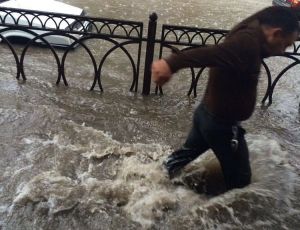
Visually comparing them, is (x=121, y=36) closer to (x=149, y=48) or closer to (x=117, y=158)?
(x=149, y=48)

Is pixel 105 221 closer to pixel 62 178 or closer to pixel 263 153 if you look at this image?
pixel 62 178

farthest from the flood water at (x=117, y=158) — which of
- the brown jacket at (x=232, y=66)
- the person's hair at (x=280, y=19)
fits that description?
the person's hair at (x=280, y=19)

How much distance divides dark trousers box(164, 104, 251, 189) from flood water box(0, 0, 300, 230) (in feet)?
1.10

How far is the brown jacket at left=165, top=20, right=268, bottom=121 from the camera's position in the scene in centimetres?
240

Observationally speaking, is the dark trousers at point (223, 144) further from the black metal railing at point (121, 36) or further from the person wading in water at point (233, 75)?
the black metal railing at point (121, 36)

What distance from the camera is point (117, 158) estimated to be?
162 inches

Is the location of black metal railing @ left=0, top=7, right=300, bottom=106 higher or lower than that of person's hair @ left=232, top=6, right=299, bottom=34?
lower

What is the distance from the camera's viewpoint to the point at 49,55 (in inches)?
273

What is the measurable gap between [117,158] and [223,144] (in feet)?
4.90

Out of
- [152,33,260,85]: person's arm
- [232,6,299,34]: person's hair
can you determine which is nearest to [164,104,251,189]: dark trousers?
[152,33,260,85]: person's arm

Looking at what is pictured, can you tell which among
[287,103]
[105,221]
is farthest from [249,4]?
[105,221]

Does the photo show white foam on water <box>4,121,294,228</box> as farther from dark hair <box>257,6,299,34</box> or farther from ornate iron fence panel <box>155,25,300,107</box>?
dark hair <box>257,6,299,34</box>

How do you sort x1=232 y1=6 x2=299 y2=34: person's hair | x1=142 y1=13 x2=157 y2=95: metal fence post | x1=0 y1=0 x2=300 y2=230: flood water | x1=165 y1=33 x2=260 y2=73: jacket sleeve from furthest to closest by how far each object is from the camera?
x1=142 y1=13 x2=157 y2=95: metal fence post < x1=0 y1=0 x2=300 y2=230: flood water < x1=232 y1=6 x2=299 y2=34: person's hair < x1=165 y1=33 x2=260 y2=73: jacket sleeve

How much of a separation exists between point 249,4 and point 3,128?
9.49 meters
